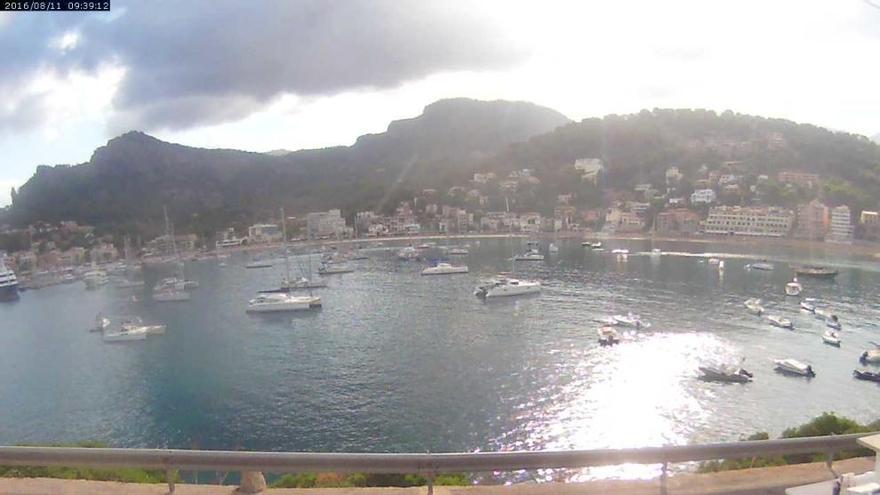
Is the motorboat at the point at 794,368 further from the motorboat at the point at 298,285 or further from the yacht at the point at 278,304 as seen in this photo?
the motorboat at the point at 298,285

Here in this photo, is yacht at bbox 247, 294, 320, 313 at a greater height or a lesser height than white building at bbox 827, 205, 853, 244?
lesser

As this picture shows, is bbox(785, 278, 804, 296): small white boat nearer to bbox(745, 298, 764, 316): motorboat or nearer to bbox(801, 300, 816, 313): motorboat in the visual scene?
bbox(801, 300, 816, 313): motorboat

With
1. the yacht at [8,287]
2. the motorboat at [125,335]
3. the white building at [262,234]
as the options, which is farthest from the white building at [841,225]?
the yacht at [8,287]

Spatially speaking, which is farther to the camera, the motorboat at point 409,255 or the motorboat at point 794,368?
the motorboat at point 409,255

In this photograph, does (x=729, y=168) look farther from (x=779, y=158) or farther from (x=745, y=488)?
(x=745, y=488)

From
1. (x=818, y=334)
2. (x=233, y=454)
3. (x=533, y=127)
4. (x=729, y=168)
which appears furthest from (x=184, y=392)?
(x=533, y=127)

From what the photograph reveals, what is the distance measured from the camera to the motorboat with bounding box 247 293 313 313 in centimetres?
2830

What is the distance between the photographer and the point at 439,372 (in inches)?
681

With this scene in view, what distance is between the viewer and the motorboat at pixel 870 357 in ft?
57.4

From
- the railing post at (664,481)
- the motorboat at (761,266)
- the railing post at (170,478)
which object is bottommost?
the motorboat at (761,266)

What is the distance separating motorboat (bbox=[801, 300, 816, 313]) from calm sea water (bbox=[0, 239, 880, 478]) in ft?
1.22

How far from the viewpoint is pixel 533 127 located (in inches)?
4887

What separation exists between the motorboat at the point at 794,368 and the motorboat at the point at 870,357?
80.3 inches

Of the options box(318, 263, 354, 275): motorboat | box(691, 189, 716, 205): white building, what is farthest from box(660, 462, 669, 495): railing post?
box(691, 189, 716, 205): white building
